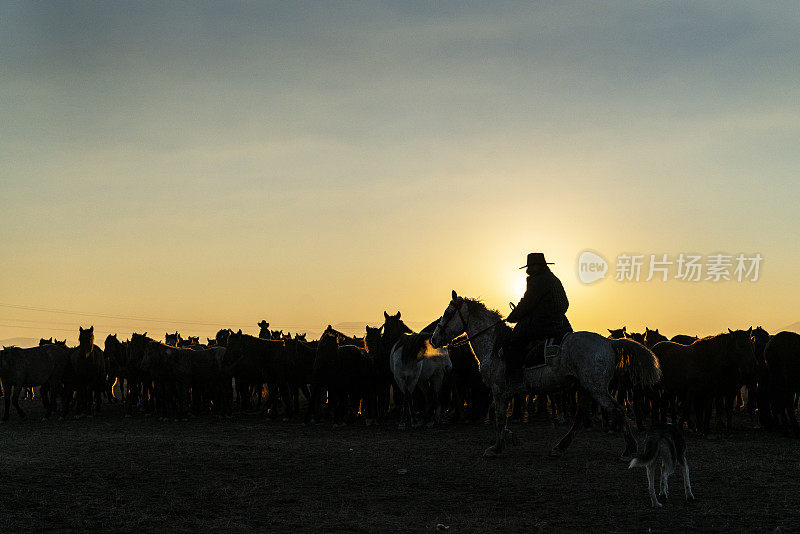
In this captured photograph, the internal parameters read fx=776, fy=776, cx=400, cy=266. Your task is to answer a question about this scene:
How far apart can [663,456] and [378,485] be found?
4.48m

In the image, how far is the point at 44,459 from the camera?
1531 centimetres

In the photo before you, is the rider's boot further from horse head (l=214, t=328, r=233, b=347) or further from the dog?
horse head (l=214, t=328, r=233, b=347)

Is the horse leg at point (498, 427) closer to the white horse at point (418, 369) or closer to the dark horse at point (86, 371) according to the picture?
the white horse at point (418, 369)

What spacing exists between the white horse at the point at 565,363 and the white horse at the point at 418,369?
4277 mm

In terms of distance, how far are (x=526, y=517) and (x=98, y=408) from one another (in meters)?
23.3

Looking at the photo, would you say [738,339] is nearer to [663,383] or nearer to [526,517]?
[663,383]

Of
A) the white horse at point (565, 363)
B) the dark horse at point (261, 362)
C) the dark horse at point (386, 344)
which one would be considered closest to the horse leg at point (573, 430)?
the white horse at point (565, 363)

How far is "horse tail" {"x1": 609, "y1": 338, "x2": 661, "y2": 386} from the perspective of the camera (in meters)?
13.8

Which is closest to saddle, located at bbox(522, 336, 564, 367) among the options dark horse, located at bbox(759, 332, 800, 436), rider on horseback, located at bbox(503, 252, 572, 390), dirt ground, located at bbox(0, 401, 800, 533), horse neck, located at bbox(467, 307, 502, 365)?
rider on horseback, located at bbox(503, 252, 572, 390)

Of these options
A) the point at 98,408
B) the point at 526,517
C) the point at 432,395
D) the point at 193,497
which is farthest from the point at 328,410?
the point at 526,517

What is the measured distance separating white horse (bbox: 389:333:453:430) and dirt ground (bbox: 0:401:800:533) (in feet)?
7.69

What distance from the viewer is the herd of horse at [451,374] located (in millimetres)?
14828

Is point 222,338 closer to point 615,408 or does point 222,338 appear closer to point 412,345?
point 412,345

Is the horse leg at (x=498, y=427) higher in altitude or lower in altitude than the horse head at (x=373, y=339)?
lower
